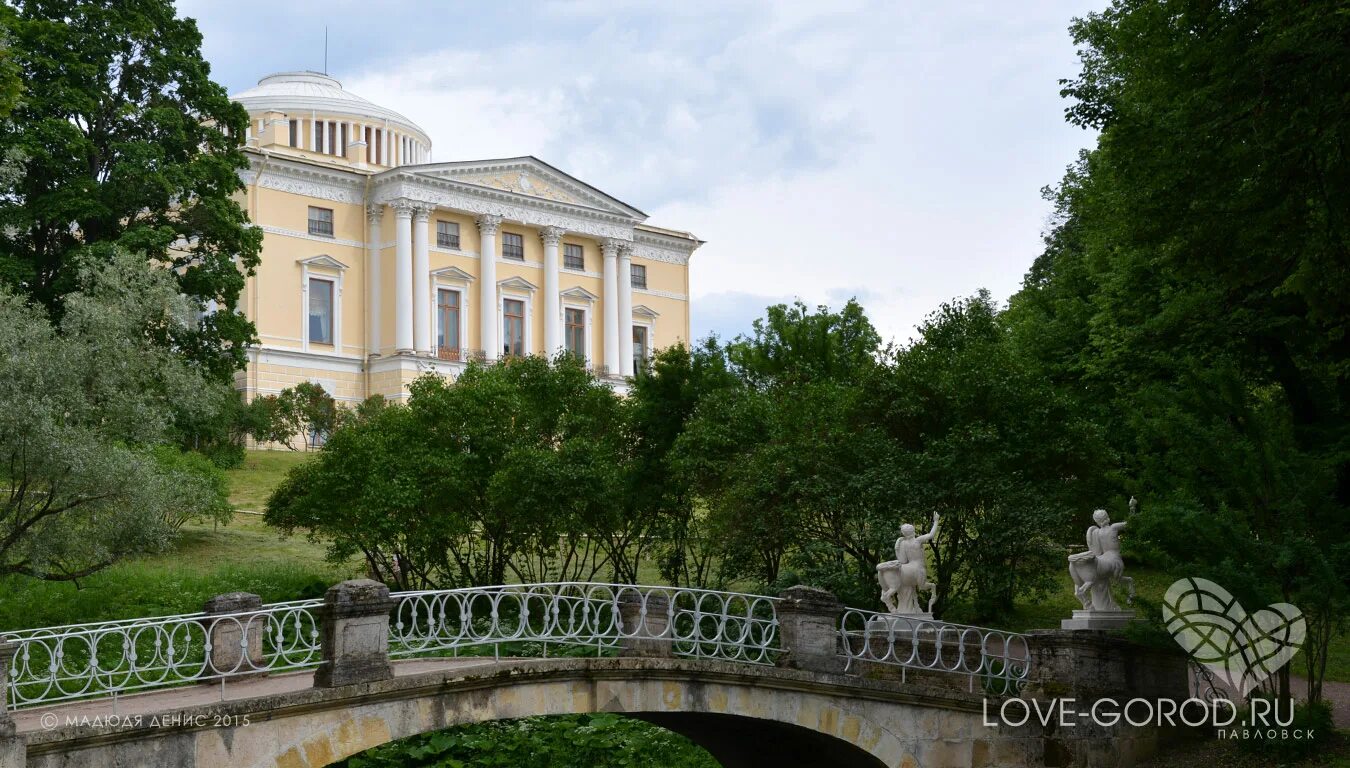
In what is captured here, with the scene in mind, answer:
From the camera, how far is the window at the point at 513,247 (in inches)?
2362

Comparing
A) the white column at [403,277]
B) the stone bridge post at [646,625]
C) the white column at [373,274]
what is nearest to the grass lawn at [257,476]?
the white column at [403,277]

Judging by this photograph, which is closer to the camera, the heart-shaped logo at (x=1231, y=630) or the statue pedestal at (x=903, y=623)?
the heart-shaped logo at (x=1231, y=630)

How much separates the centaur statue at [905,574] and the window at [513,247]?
42681 mm

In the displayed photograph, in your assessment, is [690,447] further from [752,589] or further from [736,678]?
[736,678]

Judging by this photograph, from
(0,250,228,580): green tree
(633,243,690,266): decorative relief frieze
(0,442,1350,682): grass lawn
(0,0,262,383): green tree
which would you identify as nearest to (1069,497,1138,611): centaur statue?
(0,442,1350,682): grass lawn

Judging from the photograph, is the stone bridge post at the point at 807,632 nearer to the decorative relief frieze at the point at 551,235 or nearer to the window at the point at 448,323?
the window at the point at 448,323

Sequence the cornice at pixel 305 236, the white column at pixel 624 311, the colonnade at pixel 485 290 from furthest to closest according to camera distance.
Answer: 1. the white column at pixel 624 311
2. the colonnade at pixel 485 290
3. the cornice at pixel 305 236

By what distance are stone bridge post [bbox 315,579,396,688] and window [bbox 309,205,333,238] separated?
43.2 metres

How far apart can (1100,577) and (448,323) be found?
140ft

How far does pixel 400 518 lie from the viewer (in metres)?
26.4

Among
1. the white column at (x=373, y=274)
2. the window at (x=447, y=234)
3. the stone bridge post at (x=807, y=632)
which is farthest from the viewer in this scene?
the window at (x=447, y=234)

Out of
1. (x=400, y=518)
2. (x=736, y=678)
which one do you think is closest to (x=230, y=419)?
(x=400, y=518)

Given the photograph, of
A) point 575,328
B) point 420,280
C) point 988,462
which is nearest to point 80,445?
point 988,462

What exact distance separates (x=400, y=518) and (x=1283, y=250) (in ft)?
51.9
